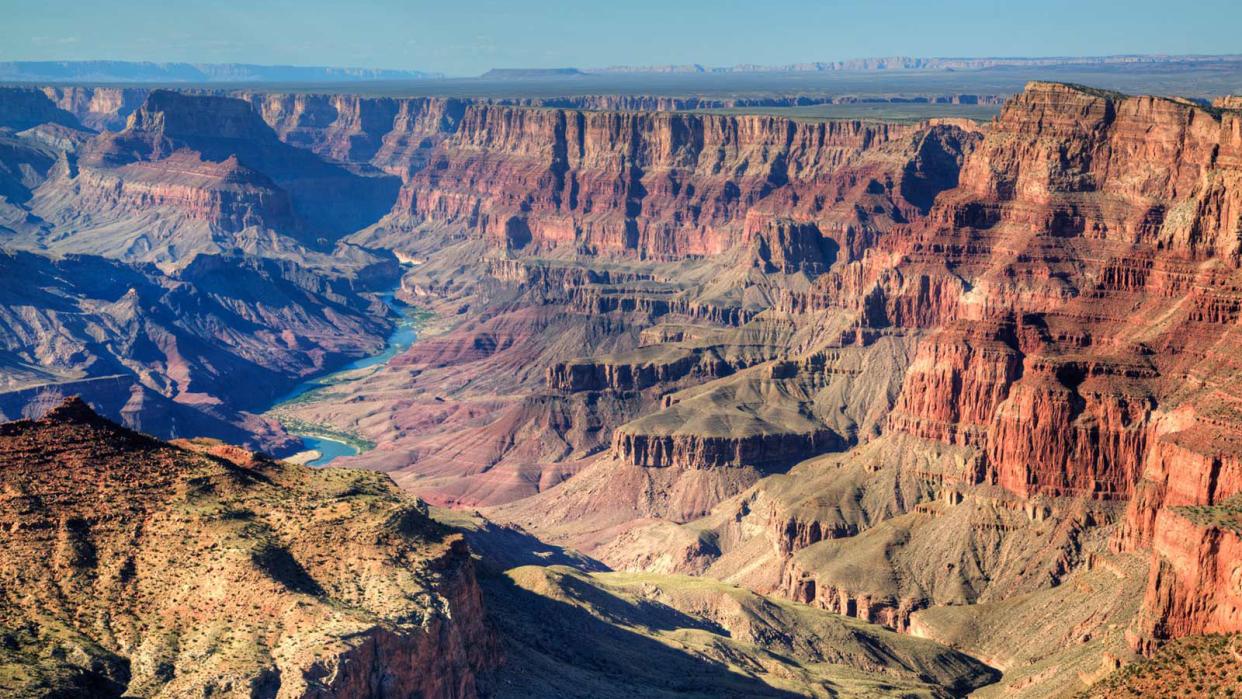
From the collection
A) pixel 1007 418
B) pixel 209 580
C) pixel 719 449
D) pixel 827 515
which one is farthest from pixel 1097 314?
pixel 209 580

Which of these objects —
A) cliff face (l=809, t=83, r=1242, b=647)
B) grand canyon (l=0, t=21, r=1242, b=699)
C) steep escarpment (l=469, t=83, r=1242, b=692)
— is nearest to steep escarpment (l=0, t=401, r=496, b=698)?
grand canyon (l=0, t=21, r=1242, b=699)

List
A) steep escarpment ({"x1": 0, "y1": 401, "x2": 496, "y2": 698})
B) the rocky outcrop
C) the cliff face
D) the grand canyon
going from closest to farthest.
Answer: steep escarpment ({"x1": 0, "y1": 401, "x2": 496, "y2": 698}) → the grand canyon → the cliff face → the rocky outcrop

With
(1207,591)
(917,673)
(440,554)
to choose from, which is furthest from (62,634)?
(917,673)

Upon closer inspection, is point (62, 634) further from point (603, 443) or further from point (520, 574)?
point (603, 443)

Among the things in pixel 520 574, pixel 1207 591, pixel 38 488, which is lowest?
pixel 520 574

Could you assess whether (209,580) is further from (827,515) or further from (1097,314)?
(1097,314)

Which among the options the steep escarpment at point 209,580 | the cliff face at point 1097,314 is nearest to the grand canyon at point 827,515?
the steep escarpment at point 209,580

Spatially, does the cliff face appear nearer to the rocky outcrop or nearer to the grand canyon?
the grand canyon

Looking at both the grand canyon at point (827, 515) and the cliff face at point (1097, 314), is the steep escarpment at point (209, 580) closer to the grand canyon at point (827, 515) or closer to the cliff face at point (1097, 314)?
the grand canyon at point (827, 515)
